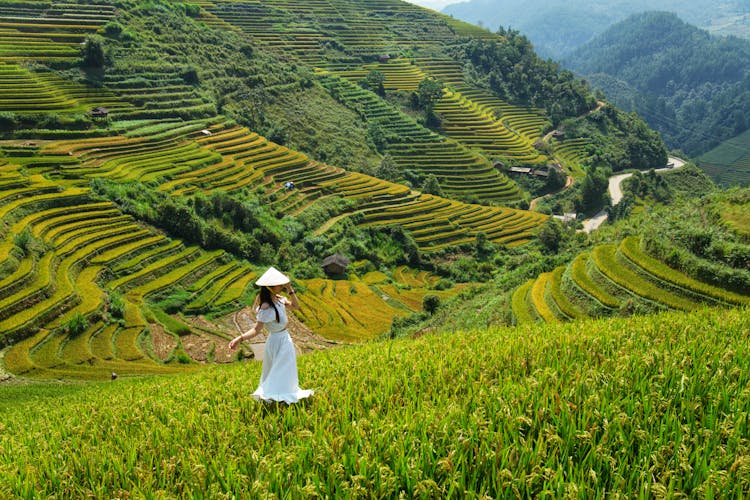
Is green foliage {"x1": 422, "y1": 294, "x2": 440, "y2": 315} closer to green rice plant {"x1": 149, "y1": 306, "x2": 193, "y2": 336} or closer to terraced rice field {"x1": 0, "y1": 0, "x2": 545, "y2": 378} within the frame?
terraced rice field {"x1": 0, "y1": 0, "x2": 545, "y2": 378}

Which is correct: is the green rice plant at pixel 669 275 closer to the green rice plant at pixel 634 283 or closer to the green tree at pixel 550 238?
the green rice plant at pixel 634 283

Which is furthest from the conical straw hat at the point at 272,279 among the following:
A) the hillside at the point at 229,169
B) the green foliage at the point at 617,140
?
the green foliage at the point at 617,140

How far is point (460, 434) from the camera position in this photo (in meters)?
3.95

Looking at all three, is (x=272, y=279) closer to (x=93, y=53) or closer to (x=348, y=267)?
(x=348, y=267)

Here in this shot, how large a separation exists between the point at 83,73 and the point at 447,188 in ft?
167

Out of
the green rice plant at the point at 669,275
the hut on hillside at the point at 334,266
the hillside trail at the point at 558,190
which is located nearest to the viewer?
the green rice plant at the point at 669,275

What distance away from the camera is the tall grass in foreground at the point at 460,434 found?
3430 mm

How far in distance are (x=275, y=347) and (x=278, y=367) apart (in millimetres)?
380

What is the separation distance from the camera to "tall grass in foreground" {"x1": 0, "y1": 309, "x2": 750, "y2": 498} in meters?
3.43

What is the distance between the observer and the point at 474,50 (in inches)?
4675

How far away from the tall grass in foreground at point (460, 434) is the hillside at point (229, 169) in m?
17.0

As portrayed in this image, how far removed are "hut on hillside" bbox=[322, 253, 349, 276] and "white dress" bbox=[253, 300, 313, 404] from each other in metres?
40.5

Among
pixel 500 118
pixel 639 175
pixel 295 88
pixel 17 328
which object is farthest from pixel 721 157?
pixel 17 328

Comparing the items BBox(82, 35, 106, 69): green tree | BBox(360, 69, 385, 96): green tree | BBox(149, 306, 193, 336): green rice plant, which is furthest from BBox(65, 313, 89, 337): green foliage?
BBox(360, 69, 385, 96): green tree
